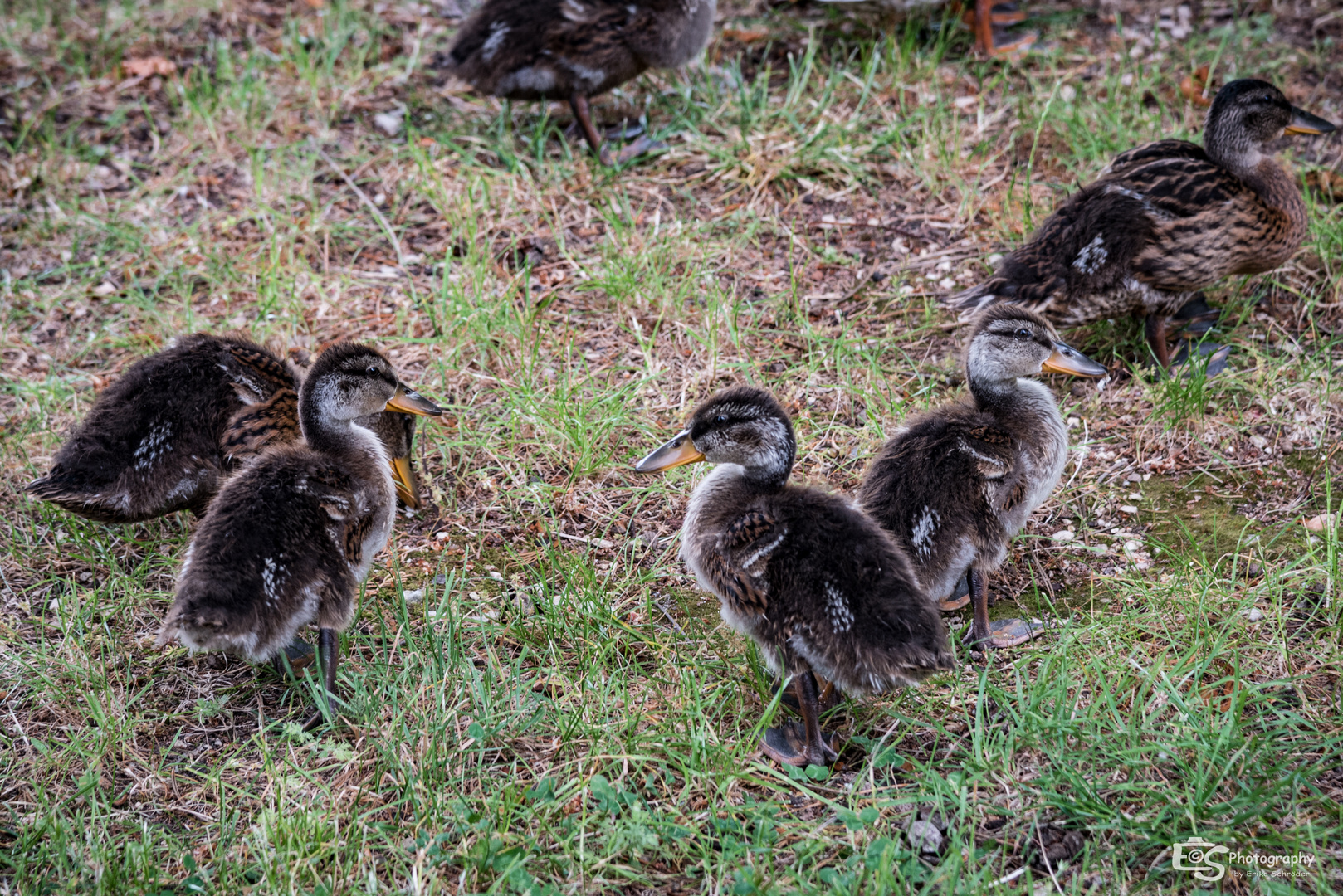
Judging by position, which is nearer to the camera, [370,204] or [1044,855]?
[1044,855]

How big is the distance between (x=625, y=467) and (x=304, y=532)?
150 cm

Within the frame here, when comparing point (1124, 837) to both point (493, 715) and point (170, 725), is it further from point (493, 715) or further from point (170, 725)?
point (170, 725)

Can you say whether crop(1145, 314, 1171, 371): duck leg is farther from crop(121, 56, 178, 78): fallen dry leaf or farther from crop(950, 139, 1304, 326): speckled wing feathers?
crop(121, 56, 178, 78): fallen dry leaf

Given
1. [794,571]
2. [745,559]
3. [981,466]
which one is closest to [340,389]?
[745,559]

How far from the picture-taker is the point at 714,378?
195 inches

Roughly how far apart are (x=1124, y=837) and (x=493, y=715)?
1.88 meters

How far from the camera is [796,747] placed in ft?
11.2

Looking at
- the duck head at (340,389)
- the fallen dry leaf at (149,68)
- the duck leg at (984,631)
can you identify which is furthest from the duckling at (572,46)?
the duck leg at (984,631)

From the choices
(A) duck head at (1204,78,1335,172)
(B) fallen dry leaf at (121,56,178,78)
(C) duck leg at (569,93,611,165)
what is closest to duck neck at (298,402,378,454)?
(C) duck leg at (569,93,611,165)

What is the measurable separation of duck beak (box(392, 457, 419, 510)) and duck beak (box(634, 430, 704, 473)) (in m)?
1.21

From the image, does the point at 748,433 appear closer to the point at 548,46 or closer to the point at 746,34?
the point at 548,46

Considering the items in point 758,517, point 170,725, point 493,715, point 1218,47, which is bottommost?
point 170,725

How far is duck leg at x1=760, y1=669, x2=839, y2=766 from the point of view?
10.9ft

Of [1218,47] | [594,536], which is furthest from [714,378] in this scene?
[1218,47]
